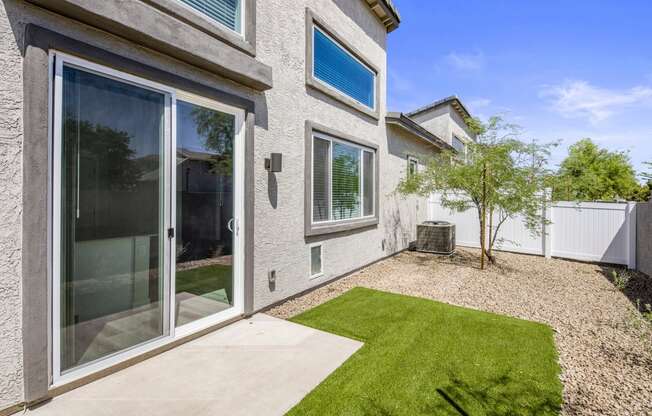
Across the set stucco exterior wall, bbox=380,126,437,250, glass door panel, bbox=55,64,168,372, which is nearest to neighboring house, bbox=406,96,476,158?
stucco exterior wall, bbox=380,126,437,250

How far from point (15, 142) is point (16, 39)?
0.87 metres

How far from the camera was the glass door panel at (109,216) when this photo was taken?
3057 mm

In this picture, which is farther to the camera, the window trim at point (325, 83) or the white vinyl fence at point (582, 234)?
the white vinyl fence at point (582, 234)

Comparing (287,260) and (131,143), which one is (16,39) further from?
(287,260)

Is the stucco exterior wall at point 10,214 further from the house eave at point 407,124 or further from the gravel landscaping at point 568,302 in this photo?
the house eave at point 407,124

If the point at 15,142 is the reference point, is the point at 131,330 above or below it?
below

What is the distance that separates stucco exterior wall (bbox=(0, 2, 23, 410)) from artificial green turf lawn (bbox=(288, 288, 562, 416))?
2.43 meters

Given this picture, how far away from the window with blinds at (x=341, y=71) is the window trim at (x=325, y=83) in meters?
0.06

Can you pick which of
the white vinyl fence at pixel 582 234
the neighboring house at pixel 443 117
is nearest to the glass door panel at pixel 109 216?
the white vinyl fence at pixel 582 234

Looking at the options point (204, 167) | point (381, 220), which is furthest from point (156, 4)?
point (381, 220)

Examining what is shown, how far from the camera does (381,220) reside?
31.3 ft

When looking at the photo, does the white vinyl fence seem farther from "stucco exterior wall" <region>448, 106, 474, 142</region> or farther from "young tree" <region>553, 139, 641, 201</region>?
"young tree" <region>553, 139, 641, 201</region>

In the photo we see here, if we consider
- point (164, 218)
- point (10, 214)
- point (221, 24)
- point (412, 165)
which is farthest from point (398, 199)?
point (10, 214)

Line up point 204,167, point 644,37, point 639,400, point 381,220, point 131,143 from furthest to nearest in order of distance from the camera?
point 381,220
point 644,37
point 204,167
point 131,143
point 639,400
